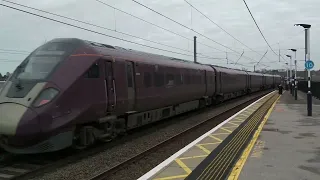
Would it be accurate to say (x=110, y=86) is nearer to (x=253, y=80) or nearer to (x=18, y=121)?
(x=18, y=121)

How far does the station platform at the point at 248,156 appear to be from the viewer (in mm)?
7180

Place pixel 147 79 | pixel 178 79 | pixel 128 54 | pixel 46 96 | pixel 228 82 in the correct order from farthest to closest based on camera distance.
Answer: pixel 228 82
pixel 178 79
pixel 147 79
pixel 128 54
pixel 46 96

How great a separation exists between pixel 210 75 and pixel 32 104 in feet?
60.1

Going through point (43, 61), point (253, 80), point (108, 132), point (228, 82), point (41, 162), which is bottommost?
point (41, 162)

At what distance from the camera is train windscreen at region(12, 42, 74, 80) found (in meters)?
9.12

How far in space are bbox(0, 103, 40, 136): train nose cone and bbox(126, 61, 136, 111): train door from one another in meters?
4.38

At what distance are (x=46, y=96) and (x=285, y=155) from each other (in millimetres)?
5972

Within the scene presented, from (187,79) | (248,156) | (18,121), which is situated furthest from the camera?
(187,79)

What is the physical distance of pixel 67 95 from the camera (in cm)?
894

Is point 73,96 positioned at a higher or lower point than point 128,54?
lower

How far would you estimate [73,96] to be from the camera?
9125mm

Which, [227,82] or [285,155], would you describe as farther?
[227,82]

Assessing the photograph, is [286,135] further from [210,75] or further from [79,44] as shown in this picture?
[210,75]

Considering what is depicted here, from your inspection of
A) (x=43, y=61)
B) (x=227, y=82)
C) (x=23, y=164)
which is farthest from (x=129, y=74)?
(x=227, y=82)
